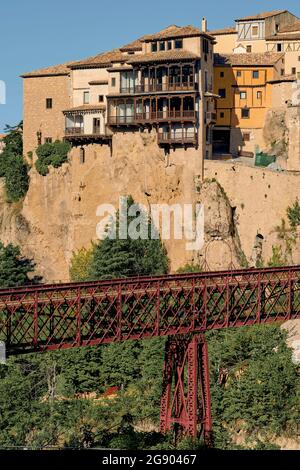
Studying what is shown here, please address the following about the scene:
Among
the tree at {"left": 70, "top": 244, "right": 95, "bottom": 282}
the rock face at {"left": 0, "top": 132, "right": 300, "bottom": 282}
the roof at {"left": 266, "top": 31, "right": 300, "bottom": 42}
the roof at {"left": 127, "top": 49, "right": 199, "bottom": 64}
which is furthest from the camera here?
the roof at {"left": 266, "top": 31, "right": 300, "bottom": 42}

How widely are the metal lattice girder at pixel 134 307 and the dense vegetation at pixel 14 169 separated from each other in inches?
1826

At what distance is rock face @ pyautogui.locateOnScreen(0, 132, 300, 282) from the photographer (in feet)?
362

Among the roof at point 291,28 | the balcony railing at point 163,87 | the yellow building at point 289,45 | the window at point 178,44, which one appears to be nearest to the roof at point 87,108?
the balcony railing at point 163,87

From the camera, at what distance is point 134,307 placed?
75500mm

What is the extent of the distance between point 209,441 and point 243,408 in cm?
1119

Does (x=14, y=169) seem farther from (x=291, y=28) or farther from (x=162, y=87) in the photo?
(x=291, y=28)

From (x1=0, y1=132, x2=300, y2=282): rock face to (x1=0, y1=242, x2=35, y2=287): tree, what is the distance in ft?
10.4

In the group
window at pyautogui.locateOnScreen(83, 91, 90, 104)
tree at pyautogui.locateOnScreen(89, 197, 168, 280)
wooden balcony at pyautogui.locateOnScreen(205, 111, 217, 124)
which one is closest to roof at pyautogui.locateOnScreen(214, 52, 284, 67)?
wooden balcony at pyautogui.locateOnScreen(205, 111, 217, 124)

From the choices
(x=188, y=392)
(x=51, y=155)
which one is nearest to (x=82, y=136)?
(x=51, y=155)

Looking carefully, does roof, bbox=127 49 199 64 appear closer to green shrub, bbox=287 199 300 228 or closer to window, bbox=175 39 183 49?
window, bbox=175 39 183 49

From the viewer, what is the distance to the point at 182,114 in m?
112
